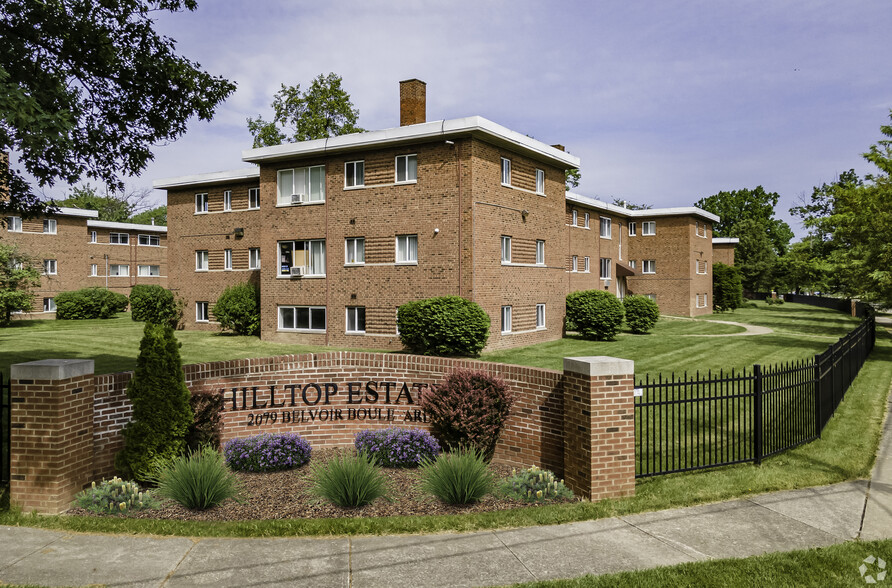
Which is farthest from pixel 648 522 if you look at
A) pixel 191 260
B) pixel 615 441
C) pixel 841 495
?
pixel 191 260

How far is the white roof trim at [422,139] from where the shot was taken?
75.7 ft

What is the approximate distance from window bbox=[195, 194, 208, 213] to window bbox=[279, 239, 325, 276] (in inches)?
356

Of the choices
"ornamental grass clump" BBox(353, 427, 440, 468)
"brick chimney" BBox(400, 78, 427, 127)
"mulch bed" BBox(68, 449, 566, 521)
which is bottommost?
"mulch bed" BBox(68, 449, 566, 521)

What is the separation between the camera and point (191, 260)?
35.1 meters

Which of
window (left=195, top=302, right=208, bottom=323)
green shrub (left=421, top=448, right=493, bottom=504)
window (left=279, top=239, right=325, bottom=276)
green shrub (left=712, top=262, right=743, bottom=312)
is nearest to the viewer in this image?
green shrub (left=421, top=448, right=493, bottom=504)

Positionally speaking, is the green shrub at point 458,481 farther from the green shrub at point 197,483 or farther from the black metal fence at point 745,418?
the green shrub at point 197,483

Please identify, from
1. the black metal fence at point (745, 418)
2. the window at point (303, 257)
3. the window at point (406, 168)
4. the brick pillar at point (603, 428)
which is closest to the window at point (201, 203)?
the window at point (303, 257)

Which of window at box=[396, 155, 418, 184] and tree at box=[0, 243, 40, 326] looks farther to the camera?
tree at box=[0, 243, 40, 326]

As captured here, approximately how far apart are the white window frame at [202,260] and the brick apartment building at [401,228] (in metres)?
2.46

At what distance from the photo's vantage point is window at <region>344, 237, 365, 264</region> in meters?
26.1

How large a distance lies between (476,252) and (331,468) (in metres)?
16.5

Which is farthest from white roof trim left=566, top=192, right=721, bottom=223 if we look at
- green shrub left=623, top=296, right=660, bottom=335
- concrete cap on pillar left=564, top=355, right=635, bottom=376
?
concrete cap on pillar left=564, top=355, right=635, bottom=376

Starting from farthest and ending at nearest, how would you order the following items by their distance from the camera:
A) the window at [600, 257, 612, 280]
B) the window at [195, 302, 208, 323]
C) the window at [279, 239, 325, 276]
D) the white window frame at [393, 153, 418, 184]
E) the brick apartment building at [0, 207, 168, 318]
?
1. the brick apartment building at [0, 207, 168, 318]
2. the window at [600, 257, 612, 280]
3. the window at [195, 302, 208, 323]
4. the window at [279, 239, 325, 276]
5. the white window frame at [393, 153, 418, 184]

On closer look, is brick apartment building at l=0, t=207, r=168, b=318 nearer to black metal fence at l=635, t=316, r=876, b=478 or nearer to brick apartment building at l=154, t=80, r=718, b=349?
brick apartment building at l=154, t=80, r=718, b=349
